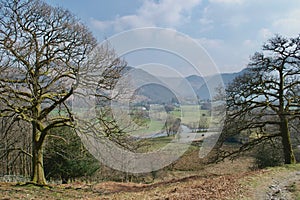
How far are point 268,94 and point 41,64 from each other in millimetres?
11998

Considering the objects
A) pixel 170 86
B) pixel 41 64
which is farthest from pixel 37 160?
pixel 170 86

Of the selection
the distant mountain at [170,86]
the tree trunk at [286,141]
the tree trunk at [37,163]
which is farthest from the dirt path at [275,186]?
the tree trunk at [37,163]

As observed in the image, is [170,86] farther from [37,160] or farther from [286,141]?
[286,141]

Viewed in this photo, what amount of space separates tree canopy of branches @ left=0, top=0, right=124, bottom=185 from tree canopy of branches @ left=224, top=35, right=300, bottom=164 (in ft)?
26.1

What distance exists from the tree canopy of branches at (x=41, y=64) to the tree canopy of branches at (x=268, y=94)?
26.1 ft

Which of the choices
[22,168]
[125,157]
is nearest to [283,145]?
[125,157]

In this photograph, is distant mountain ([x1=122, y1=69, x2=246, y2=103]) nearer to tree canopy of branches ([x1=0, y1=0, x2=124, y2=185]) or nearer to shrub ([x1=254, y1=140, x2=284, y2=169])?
tree canopy of branches ([x1=0, y1=0, x2=124, y2=185])

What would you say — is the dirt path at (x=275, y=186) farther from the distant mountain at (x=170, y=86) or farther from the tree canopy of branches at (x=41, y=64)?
the tree canopy of branches at (x=41, y=64)

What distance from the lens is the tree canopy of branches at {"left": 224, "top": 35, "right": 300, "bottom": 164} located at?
1501 centimetres

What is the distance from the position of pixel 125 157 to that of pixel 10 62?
644 cm

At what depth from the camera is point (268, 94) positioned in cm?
1548

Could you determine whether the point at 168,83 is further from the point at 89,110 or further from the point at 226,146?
the point at 226,146

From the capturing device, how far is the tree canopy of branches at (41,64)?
1055 centimetres

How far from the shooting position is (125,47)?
347 inches
